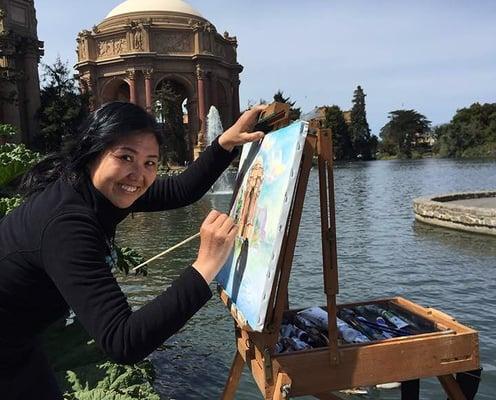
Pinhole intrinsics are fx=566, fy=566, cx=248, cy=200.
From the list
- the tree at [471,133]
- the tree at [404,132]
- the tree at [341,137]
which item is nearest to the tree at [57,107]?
the tree at [341,137]

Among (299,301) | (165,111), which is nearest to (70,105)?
(165,111)

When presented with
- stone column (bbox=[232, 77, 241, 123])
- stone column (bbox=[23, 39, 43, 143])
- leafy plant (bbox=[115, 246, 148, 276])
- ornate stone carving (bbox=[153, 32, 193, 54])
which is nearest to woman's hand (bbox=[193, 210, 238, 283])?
leafy plant (bbox=[115, 246, 148, 276])

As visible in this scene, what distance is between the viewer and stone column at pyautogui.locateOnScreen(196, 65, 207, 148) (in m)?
56.8

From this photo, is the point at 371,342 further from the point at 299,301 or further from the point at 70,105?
the point at 70,105

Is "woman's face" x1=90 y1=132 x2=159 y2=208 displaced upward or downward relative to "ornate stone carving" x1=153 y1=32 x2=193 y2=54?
downward

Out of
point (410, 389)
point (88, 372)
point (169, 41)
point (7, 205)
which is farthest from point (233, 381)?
point (169, 41)

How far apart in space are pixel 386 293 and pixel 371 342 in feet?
16.1

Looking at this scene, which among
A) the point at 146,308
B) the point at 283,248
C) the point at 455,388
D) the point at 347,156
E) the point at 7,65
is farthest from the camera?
the point at 347,156

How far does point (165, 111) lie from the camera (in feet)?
182

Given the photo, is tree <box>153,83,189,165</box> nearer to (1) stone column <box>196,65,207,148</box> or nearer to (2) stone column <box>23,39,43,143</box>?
(1) stone column <box>196,65,207,148</box>

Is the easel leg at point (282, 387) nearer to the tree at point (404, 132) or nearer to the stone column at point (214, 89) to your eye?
the stone column at point (214, 89)

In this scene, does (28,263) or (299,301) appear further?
(299,301)

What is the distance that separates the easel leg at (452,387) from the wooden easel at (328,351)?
211 millimetres

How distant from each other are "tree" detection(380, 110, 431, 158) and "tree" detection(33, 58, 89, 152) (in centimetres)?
7952
